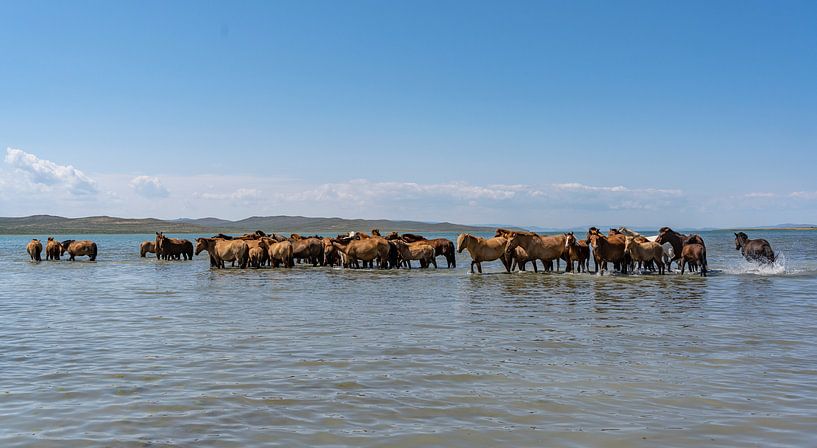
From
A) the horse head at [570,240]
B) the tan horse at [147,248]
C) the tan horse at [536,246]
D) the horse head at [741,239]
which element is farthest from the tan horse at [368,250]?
the tan horse at [147,248]

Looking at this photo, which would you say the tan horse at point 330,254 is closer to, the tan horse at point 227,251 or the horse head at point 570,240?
the tan horse at point 227,251

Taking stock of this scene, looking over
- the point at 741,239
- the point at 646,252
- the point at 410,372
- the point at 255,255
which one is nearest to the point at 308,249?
the point at 255,255

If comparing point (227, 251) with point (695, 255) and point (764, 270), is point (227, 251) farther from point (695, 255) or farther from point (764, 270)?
point (764, 270)

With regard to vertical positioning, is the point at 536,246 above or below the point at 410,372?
above

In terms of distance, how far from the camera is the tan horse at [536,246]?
24.6 m

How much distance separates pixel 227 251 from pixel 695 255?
63.5ft

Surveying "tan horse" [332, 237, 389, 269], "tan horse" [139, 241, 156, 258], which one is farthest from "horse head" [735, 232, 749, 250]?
"tan horse" [139, 241, 156, 258]

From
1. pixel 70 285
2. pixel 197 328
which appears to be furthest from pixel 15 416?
pixel 70 285

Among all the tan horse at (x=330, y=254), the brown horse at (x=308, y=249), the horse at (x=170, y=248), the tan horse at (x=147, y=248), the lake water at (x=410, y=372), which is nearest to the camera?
the lake water at (x=410, y=372)

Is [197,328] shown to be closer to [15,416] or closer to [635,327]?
[15,416]

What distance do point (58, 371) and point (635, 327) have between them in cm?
873

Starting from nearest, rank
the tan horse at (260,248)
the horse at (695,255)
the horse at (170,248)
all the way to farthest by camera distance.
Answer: the horse at (695,255) → the tan horse at (260,248) → the horse at (170,248)

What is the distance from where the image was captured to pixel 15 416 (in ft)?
19.6

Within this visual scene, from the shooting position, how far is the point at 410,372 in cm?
766
